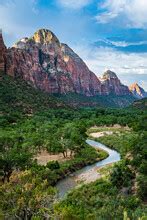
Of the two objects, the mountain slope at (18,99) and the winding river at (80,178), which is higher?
the mountain slope at (18,99)

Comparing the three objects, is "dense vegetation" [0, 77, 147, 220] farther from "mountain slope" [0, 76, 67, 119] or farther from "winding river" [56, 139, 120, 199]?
"mountain slope" [0, 76, 67, 119]

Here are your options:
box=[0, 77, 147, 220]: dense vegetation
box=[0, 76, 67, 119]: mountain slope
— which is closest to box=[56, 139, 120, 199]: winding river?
box=[0, 77, 147, 220]: dense vegetation

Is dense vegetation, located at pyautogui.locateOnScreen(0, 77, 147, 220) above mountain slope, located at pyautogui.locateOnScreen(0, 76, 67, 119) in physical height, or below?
below

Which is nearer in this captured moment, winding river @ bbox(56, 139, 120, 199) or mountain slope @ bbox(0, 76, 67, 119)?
winding river @ bbox(56, 139, 120, 199)

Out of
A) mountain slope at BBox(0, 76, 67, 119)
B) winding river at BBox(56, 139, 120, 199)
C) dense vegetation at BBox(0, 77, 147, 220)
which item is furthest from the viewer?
mountain slope at BBox(0, 76, 67, 119)

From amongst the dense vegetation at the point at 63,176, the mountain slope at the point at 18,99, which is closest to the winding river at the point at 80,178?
the dense vegetation at the point at 63,176

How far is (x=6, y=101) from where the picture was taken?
167375 mm

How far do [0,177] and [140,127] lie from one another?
73.8 meters

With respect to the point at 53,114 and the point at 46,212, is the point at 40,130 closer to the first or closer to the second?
the point at 53,114

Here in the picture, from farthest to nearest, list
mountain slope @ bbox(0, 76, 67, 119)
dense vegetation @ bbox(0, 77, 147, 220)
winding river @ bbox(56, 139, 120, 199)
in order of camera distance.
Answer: mountain slope @ bbox(0, 76, 67, 119)
winding river @ bbox(56, 139, 120, 199)
dense vegetation @ bbox(0, 77, 147, 220)

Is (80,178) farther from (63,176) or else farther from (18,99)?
(18,99)

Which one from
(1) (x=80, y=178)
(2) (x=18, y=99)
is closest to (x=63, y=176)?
(1) (x=80, y=178)

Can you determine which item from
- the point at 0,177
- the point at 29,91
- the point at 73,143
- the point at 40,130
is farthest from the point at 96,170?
the point at 29,91

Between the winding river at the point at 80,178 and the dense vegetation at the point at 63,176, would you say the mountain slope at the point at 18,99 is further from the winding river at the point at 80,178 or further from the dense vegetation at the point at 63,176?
the winding river at the point at 80,178
